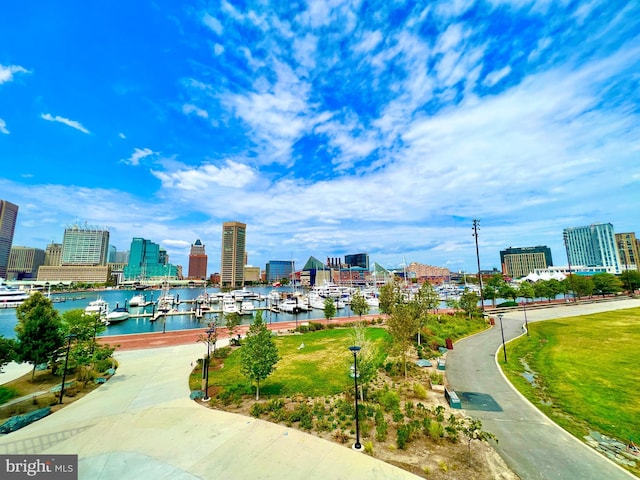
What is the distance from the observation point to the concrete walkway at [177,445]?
9453 millimetres

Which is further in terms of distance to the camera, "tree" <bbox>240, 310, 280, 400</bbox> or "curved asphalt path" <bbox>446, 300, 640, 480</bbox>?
"tree" <bbox>240, 310, 280, 400</bbox>

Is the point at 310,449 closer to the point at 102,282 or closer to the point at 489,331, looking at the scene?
the point at 489,331

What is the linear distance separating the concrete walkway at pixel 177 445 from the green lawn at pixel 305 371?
451 cm

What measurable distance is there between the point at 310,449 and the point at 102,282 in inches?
9558

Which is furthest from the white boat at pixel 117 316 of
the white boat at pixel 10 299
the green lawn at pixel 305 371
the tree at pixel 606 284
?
the tree at pixel 606 284

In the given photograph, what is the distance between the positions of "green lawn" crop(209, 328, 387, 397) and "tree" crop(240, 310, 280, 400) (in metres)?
1.97

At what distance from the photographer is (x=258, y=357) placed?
16828 millimetres

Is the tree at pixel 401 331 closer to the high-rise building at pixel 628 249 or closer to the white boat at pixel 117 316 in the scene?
the white boat at pixel 117 316

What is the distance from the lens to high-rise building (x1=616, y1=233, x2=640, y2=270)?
146 meters

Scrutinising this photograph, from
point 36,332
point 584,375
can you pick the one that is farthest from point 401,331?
point 36,332

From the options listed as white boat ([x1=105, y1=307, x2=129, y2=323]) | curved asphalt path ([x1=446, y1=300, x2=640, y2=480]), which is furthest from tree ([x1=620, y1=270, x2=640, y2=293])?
white boat ([x1=105, y1=307, x2=129, y2=323])

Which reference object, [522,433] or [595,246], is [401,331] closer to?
[522,433]

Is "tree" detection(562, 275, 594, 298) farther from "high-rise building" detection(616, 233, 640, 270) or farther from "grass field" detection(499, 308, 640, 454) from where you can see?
"high-rise building" detection(616, 233, 640, 270)

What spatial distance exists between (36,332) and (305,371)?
19253 millimetres
